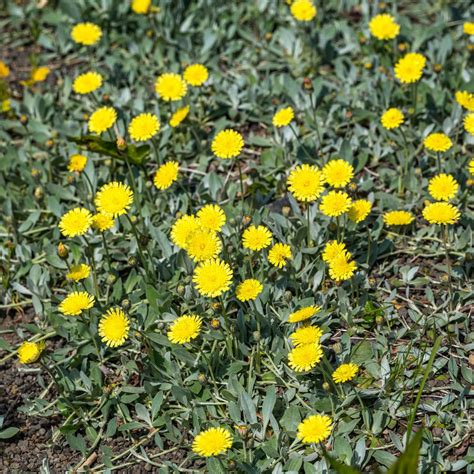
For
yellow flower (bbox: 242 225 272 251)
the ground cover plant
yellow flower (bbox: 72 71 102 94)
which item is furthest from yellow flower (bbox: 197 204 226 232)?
yellow flower (bbox: 72 71 102 94)

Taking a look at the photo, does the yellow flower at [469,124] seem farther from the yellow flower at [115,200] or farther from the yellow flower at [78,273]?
the yellow flower at [78,273]

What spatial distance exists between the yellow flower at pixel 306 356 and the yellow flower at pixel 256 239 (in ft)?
2.06

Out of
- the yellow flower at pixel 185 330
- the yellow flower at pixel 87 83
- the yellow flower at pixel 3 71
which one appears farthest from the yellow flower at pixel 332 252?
the yellow flower at pixel 3 71

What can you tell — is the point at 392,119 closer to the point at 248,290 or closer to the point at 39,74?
the point at 248,290

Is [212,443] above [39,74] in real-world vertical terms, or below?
below

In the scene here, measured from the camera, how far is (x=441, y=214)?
Answer: 3.66m

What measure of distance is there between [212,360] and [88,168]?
170 cm

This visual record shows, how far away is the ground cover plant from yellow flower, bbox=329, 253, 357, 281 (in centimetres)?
2

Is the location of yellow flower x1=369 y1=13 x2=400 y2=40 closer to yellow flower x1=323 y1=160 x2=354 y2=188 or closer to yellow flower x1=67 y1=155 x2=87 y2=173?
yellow flower x1=323 y1=160 x2=354 y2=188

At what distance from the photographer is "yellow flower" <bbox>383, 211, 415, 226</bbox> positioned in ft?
12.9

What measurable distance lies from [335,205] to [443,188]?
606 mm

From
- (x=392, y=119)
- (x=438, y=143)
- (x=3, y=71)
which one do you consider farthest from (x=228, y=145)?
(x=3, y=71)

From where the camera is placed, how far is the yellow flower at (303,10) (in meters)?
5.11

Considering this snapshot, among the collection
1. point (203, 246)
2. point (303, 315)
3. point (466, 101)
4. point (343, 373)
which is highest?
point (466, 101)
